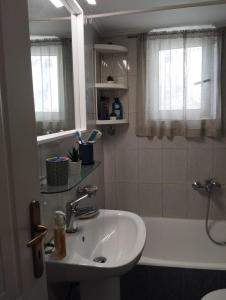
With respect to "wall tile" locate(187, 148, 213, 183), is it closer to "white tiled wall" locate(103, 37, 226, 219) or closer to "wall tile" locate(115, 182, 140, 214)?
"white tiled wall" locate(103, 37, 226, 219)

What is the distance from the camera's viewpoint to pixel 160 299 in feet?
5.45

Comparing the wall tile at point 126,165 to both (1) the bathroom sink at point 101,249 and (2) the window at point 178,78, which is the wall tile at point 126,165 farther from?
(1) the bathroom sink at point 101,249

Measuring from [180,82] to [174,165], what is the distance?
782mm

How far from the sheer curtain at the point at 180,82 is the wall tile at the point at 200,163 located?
0.58 ft

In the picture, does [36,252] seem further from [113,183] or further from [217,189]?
[217,189]

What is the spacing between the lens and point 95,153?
7.00ft

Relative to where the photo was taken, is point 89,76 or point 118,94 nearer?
point 89,76

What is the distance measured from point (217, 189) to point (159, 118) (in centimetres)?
88

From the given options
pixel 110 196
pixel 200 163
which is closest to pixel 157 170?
pixel 200 163

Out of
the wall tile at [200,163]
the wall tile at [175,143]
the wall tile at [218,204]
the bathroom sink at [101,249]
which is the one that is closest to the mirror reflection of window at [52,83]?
the bathroom sink at [101,249]

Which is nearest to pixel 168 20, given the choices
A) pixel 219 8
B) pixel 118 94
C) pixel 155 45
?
pixel 155 45

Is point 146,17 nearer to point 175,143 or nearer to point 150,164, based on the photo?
point 175,143

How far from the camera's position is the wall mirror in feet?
3.72

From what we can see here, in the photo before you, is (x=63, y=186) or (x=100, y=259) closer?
(x=63, y=186)
